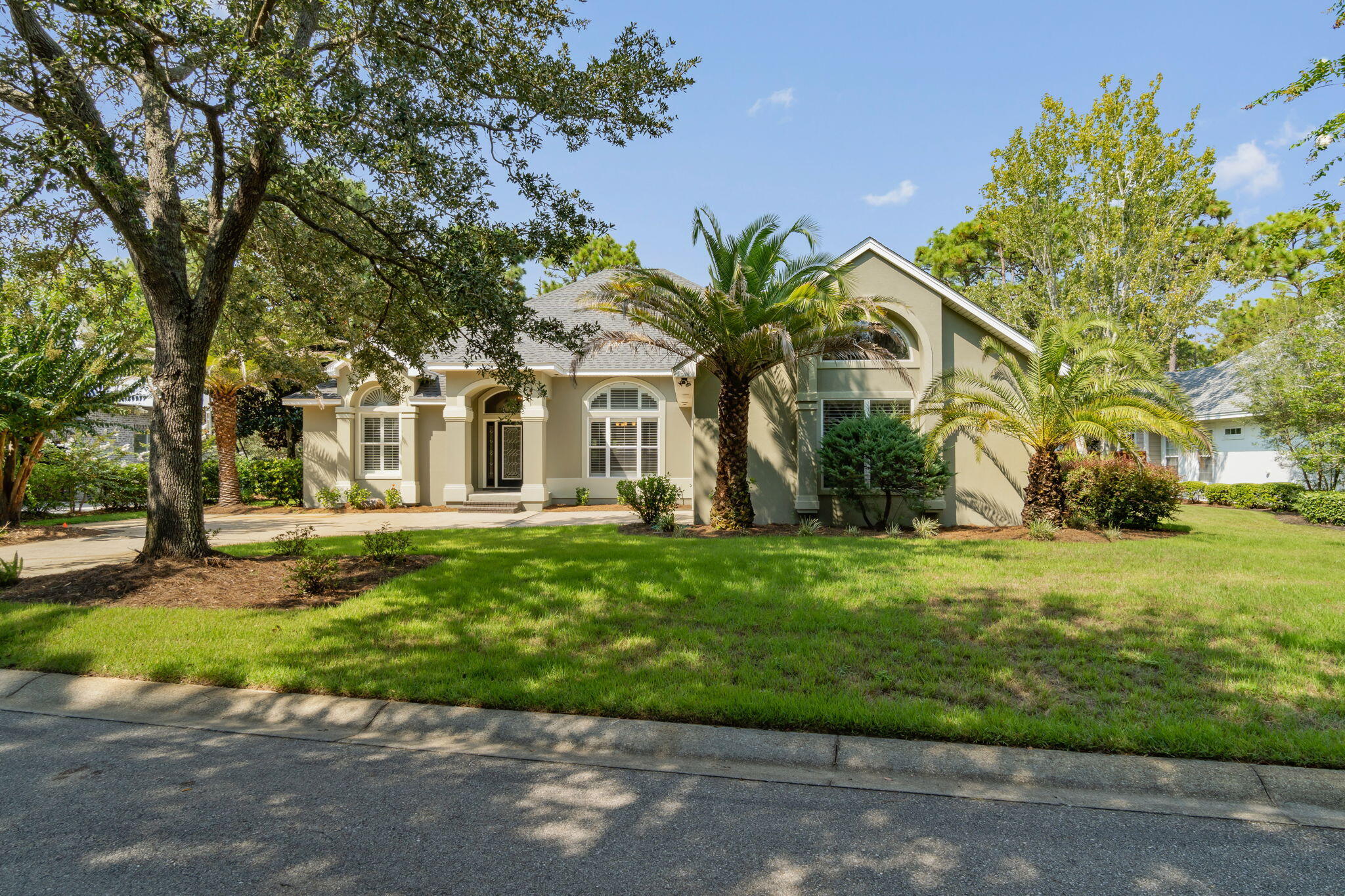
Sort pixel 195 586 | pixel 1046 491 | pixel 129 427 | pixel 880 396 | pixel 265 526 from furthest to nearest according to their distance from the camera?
pixel 265 526 < pixel 129 427 < pixel 880 396 < pixel 1046 491 < pixel 195 586

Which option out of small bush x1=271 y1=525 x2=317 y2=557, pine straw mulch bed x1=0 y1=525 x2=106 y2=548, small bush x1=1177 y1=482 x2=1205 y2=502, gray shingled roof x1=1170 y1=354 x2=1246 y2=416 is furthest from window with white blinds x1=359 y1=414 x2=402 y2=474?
gray shingled roof x1=1170 y1=354 x2=1246 y2=416

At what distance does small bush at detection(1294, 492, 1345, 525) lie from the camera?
52.1ft

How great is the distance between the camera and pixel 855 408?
48.2 ft

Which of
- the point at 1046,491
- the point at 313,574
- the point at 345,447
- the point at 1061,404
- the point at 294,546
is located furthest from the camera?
the point at 345,447

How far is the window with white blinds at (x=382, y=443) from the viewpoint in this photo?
67.6ft

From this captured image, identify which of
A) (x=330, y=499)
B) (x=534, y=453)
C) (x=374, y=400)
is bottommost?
(x=330, y=499)

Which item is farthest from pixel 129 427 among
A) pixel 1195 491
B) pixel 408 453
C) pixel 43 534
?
pixel 1195 491

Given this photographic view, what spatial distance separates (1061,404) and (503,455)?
15787mm

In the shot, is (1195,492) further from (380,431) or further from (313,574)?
(380,431)

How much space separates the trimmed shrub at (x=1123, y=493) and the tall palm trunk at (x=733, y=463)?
21.4ft

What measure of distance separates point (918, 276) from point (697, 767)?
40.7 feet

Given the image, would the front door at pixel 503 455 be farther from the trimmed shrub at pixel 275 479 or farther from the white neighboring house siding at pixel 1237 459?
the white neighboring house siding at pixel 1237 459

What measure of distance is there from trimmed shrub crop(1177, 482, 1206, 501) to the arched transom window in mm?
17394

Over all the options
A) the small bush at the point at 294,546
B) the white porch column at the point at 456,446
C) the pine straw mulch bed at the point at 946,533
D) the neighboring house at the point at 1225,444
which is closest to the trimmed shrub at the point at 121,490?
the white porch column at the point at 456,446
